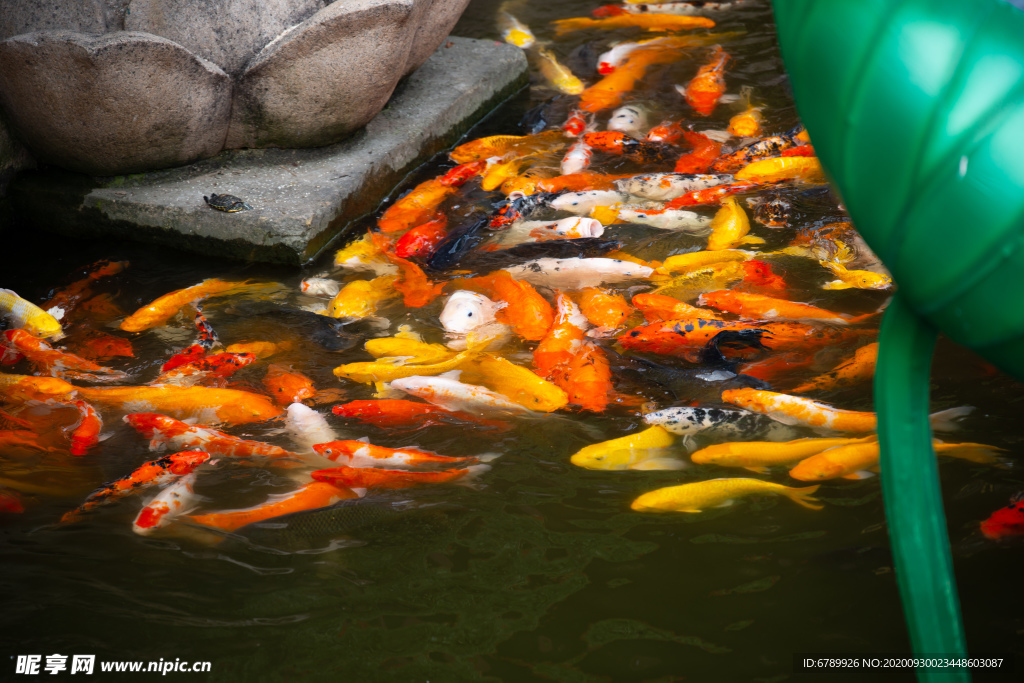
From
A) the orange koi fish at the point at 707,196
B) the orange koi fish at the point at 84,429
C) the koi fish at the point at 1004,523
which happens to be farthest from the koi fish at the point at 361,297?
the koi fish at the point at 1004,523

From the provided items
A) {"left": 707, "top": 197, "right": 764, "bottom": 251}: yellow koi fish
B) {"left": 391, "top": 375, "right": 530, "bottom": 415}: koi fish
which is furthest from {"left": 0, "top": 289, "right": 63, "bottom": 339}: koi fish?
{"left": 707, "top": 197, "right": 764, "bottom": 251}: yellow koi fish

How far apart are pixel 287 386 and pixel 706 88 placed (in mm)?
3861

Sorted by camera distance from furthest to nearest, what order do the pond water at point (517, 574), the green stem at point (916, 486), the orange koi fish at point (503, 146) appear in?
the orange koi fish at point (503, 146) < the pond water at point (517, 574) < the green stem at point (916, 486)

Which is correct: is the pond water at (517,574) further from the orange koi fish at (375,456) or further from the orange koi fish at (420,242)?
the orange koi fish at (420,242)

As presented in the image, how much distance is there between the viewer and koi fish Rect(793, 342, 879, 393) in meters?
2.76

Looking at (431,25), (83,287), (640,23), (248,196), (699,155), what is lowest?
(83,287)

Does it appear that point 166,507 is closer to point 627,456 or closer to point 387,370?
point 387,370

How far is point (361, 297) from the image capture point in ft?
12.0

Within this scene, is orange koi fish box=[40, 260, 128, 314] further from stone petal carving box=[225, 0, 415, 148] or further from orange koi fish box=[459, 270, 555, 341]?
orange koi fish box=[459, 270, 555, 341]

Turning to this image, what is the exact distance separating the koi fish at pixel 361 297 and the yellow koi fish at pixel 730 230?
1677 mm

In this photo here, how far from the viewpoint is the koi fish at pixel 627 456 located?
245 cm

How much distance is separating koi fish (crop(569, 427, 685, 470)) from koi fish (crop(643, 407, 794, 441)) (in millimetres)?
127

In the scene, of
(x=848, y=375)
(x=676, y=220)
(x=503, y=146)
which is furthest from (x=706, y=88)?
(x=848, y=375)

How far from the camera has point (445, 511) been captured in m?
2.31
